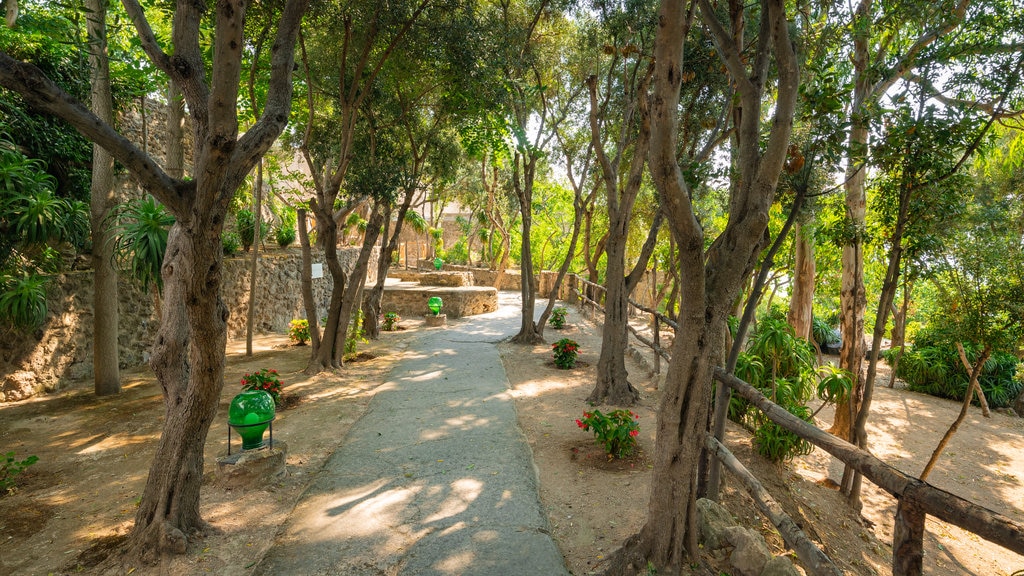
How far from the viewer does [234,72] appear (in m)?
3.11

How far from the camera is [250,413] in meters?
4.08

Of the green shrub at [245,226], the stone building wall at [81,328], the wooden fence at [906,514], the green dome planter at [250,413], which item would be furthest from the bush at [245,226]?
the wooden fence at [906,514]

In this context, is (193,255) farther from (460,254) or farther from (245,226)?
(460,254)

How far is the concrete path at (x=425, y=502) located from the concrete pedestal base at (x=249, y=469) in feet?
1.27

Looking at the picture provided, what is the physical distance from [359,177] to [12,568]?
639 centimetres

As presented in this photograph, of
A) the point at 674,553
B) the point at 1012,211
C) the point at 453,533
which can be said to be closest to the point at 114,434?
the point at 453,533

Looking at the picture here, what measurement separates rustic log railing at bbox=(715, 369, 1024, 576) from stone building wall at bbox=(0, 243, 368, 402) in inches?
275

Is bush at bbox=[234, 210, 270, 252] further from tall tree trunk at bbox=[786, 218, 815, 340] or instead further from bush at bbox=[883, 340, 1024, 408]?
bush at bbox=[883, 340, 1024, 408]

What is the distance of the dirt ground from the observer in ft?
11.1

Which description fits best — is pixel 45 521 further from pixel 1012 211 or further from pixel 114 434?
pixel 1012 211

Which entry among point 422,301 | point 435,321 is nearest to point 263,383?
point 435,321

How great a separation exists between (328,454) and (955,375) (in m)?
11.6

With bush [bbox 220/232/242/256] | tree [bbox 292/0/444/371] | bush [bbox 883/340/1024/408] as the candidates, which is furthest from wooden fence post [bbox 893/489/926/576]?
bush [bbox 220/232/242/256]

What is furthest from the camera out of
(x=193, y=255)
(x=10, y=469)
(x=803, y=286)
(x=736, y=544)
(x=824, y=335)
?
(x=824, y=335)
